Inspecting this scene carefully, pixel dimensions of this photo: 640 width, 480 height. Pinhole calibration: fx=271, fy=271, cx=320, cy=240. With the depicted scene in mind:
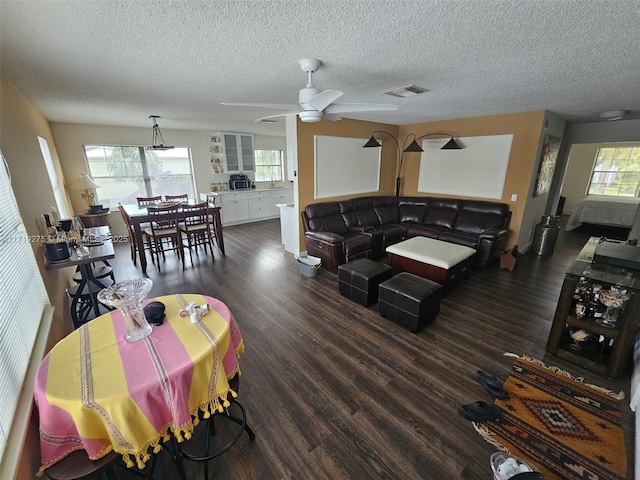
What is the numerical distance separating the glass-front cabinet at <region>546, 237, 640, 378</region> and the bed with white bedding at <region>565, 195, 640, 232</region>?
5.19 meters

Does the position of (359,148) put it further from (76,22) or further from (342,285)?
(76,22)

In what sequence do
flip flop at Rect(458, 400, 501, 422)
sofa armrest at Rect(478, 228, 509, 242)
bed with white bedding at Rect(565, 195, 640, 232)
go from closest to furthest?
1. flip flop at Rect(458, 400, 501, 422)
2. sofa armrest at Rect(478, 228, 509, 242)
3. bed with white bedding at Rect(565, 195, 640, 232)

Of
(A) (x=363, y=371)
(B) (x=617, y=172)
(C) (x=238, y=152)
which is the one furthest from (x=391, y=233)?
(B) (x=617, y=172)

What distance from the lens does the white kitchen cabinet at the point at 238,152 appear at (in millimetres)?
6845

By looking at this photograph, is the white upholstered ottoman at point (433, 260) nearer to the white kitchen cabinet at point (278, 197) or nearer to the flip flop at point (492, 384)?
the flip flop at point (492, 384)

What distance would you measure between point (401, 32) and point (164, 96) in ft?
8.98

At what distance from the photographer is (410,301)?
2.65 metres

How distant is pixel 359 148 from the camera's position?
520 cm

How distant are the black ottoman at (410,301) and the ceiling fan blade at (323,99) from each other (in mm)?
1843

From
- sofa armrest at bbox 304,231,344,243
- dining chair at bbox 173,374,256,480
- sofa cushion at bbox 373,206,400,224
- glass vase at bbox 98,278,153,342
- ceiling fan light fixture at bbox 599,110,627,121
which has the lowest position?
dining chair at bbox 173,374,256,480

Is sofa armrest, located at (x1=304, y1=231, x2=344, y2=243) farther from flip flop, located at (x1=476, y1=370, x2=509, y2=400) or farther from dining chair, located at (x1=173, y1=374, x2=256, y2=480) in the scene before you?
dining chair, located at (x1=173, y1=374, x2=256, y2=480)

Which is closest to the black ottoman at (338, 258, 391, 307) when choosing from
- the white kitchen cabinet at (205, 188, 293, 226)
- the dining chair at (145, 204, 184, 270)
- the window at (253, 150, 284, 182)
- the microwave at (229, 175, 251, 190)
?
the dining chair at (145, 204, 184, 270)

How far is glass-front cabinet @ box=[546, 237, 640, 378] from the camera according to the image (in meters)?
2.05

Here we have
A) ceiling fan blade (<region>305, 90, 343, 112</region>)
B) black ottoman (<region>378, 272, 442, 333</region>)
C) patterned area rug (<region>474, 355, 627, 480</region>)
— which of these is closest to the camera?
patterned area rug (<region>474, 355, 627, 480</region>)
